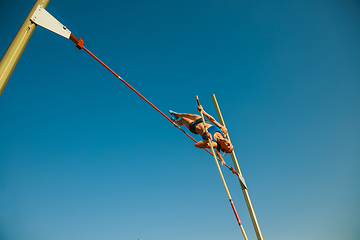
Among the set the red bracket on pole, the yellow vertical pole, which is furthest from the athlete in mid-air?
the yellow vertical pole

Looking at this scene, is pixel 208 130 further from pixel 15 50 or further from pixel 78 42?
pixel 15 50

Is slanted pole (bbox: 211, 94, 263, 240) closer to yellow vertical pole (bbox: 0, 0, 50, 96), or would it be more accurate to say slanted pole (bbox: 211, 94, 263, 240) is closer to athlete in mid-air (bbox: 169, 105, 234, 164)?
athlete in mid-air (bbox: 169, 105, 234, 164)

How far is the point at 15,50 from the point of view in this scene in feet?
8.05

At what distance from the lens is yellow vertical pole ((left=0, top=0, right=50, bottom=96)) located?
2307 mm

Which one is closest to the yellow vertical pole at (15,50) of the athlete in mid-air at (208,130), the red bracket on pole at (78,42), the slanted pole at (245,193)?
the red bracket on pole at (78,42)

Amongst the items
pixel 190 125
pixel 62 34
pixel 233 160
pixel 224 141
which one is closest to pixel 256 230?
pixel 233 160

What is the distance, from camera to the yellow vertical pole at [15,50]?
2307 mm

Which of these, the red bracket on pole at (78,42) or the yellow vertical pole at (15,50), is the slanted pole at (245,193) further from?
the yellow vertical pole at (15,50)

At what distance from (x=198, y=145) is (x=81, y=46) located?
383 cm

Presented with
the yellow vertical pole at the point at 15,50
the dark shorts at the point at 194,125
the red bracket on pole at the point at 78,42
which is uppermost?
the dark shorts at the point at 194,125

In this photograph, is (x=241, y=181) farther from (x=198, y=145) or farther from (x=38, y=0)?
(x=38, y=0)

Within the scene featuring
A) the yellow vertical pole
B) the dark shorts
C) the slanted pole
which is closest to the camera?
the yellow vertical pole

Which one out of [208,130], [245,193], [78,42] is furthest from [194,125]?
[78,42]

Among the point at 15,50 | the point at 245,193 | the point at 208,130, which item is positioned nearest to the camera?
the point at 15,50
